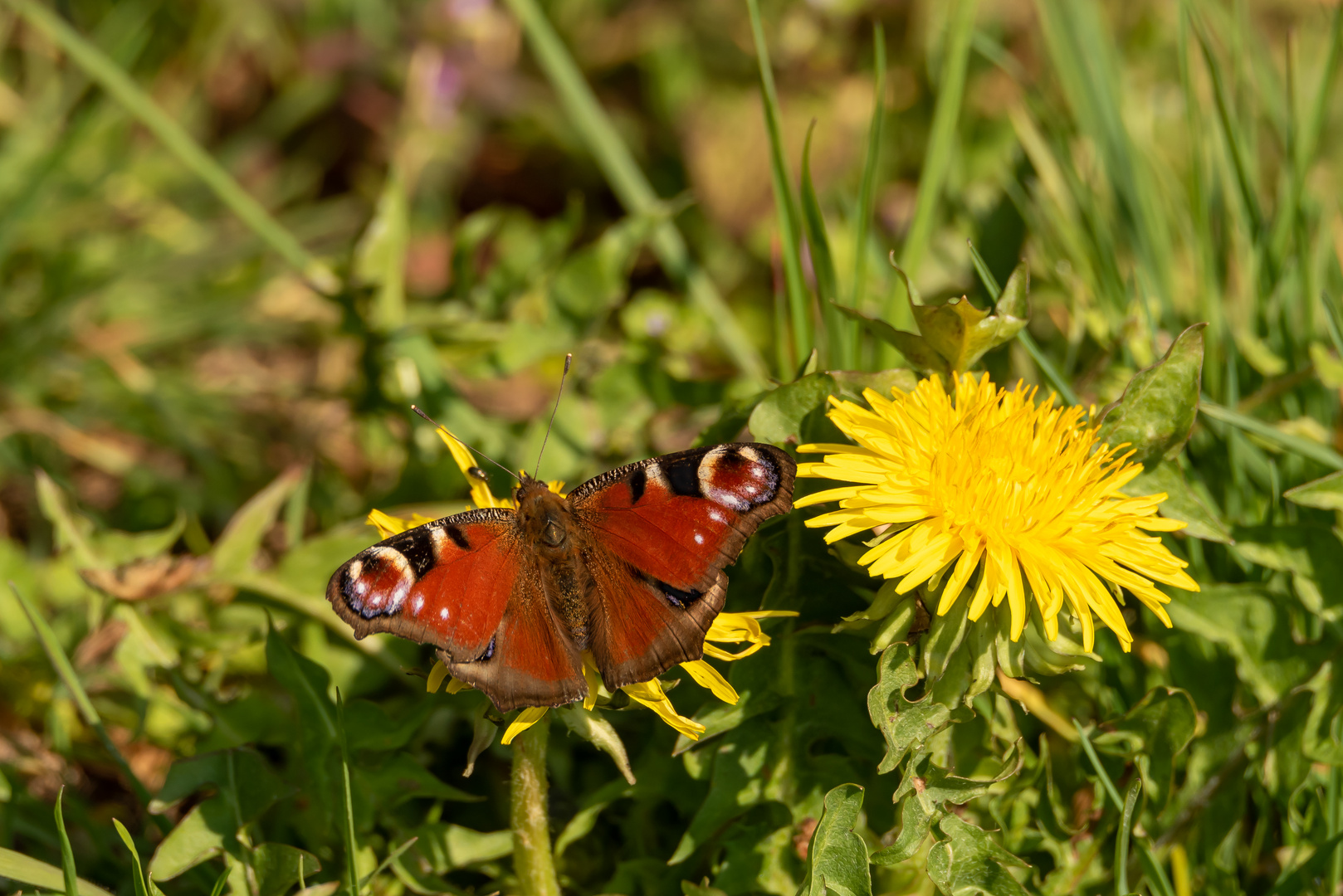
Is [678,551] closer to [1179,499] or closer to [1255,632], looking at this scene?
[1179,499]

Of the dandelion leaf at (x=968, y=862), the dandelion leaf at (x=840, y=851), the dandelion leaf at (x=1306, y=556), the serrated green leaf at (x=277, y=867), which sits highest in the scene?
the dandelion leaf at (x=1306, y=556)

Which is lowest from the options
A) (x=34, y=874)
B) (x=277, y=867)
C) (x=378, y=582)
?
(x=277, y=867)

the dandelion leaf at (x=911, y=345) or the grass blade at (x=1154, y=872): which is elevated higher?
the dandelion leaf at (x=911, y=345)

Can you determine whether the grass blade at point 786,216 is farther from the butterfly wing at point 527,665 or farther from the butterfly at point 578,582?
the butterfly wing at point 527,665

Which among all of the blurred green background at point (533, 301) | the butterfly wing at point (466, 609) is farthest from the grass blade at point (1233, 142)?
the butterfly wing at point (466, 609)

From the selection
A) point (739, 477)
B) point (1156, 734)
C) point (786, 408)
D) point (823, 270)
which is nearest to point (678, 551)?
point (739, 477)

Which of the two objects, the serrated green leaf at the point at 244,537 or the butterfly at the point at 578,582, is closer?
the butterfly at the point at 578,582
